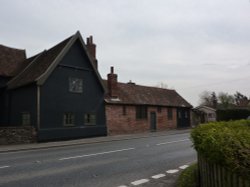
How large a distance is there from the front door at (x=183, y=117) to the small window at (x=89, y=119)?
15.0 meters

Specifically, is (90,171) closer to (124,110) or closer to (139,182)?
(139,182)

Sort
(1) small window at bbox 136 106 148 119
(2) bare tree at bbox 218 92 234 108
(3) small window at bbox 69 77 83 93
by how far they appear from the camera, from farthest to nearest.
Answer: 1. (2) bare tree at bbox 218 92 234 108
2. (1) small window at bbox 136 106 148 119
3. (3) small window at bbox 69 77 83 93

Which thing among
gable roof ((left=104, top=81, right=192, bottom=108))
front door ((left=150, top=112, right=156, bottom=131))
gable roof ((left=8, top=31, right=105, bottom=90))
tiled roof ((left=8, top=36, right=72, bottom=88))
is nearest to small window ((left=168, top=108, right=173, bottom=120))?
gable roof ((left=104, top=81, right=192, bottom=108))

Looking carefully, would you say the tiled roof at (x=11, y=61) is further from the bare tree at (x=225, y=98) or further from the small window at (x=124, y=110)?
the bare tree at (x=225, y=98)

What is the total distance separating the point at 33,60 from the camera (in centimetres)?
2820

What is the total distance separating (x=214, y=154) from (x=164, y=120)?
30407mm

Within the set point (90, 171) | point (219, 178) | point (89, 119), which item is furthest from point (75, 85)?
point (219, 178)

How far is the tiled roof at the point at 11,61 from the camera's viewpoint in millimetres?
27891

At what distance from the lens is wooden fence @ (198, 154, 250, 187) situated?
12.4 ft

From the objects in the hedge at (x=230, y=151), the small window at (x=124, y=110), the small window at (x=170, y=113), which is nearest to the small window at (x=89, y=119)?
the small window at (x=124, y=110)

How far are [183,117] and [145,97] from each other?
7708 millimetres

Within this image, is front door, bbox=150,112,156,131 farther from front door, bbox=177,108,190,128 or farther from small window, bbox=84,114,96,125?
small window, bbox=84,114,96,125

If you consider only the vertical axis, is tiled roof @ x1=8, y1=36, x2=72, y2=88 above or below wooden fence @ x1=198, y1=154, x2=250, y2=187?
above

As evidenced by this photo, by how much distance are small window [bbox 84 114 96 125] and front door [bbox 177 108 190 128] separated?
1500cm
